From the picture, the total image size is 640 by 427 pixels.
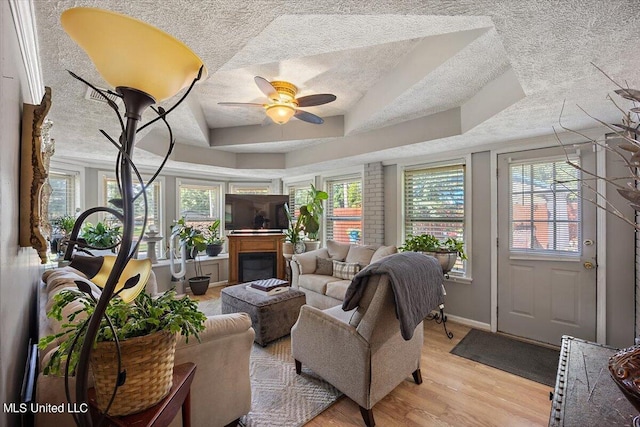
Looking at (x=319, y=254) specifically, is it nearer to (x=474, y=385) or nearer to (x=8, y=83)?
(x=474, y=385)

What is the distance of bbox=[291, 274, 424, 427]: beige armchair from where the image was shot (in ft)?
5.67

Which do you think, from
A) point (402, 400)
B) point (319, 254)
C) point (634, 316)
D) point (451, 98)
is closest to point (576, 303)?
point (634, 316)

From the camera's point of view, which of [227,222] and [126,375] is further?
[227,222]

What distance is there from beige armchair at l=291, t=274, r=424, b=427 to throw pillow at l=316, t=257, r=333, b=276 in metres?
1.88

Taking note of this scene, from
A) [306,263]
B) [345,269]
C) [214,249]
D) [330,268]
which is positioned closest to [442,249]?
[345,269]

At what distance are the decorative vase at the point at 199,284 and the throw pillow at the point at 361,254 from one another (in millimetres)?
2555

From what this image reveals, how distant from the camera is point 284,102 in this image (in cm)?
255

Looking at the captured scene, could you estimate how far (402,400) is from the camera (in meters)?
2.04

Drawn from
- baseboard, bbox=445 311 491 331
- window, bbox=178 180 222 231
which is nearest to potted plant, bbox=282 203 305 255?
window, bbox=178 180 222 231

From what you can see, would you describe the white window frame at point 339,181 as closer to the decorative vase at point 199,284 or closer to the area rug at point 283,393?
the decorative vase at point 199,284

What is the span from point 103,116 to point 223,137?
1.91 metres

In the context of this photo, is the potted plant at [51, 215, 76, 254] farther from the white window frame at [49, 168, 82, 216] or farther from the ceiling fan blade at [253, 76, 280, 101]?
the ceiling fan blade at [253, 76, 280, 101]

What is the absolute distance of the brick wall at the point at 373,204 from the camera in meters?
4.27

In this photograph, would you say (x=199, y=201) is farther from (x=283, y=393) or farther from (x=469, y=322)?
(x=469, y=322)
